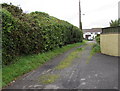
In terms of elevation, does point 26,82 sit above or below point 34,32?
below

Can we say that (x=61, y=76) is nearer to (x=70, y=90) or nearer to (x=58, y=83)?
(x=58, y=83)

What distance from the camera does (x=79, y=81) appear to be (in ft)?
18.1

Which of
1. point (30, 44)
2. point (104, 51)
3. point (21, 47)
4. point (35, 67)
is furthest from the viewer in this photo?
point (104, 51)

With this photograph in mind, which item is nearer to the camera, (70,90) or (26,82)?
(70,90)

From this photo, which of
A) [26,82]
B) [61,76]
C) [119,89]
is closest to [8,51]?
[26,82]

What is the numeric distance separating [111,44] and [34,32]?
19.8 feet

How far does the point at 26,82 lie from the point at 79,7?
3210 centimetres

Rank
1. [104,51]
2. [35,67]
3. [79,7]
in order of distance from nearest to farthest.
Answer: [35,67]
[104,51]
[79,7]

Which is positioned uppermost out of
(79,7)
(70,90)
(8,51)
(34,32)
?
(79,7)

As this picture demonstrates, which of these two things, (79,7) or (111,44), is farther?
(79,7)

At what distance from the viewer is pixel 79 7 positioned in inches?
1391

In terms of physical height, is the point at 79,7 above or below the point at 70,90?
above

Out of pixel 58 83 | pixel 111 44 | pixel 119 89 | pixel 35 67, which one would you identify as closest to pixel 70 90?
pixel 58 83

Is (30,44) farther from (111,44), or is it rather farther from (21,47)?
(111,44)
